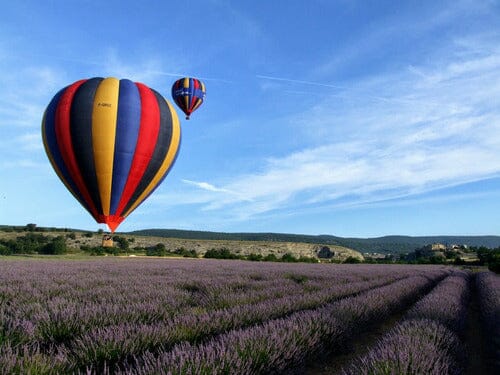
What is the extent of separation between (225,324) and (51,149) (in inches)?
870

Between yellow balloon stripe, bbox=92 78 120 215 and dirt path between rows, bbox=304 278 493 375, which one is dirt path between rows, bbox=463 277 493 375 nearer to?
dirt path between rows, bbox=304 278 493 375

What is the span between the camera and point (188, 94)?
30.5 m

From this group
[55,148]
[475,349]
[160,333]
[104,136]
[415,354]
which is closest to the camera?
[415,354]

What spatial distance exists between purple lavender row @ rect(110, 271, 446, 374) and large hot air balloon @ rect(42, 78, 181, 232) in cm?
1905

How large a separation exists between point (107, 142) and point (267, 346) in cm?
2070

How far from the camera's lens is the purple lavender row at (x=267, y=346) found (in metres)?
2.51

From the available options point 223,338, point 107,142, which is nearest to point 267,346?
point 223,338

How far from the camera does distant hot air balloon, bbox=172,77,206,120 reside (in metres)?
30.6

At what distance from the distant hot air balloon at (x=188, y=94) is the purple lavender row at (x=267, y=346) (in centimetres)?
2727

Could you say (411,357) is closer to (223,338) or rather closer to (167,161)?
(223,338)

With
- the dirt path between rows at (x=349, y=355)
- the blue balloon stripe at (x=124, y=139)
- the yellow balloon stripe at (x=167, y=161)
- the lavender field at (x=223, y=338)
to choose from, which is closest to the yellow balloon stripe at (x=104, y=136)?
the blue balloon stripe at (x=124, y=139)

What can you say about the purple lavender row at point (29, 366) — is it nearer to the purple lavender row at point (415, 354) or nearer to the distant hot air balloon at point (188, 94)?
the purple lavender row at point (415, 354)

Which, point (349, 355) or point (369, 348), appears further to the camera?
point (349, 355)

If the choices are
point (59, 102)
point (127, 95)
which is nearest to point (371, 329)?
point (127, 95)
